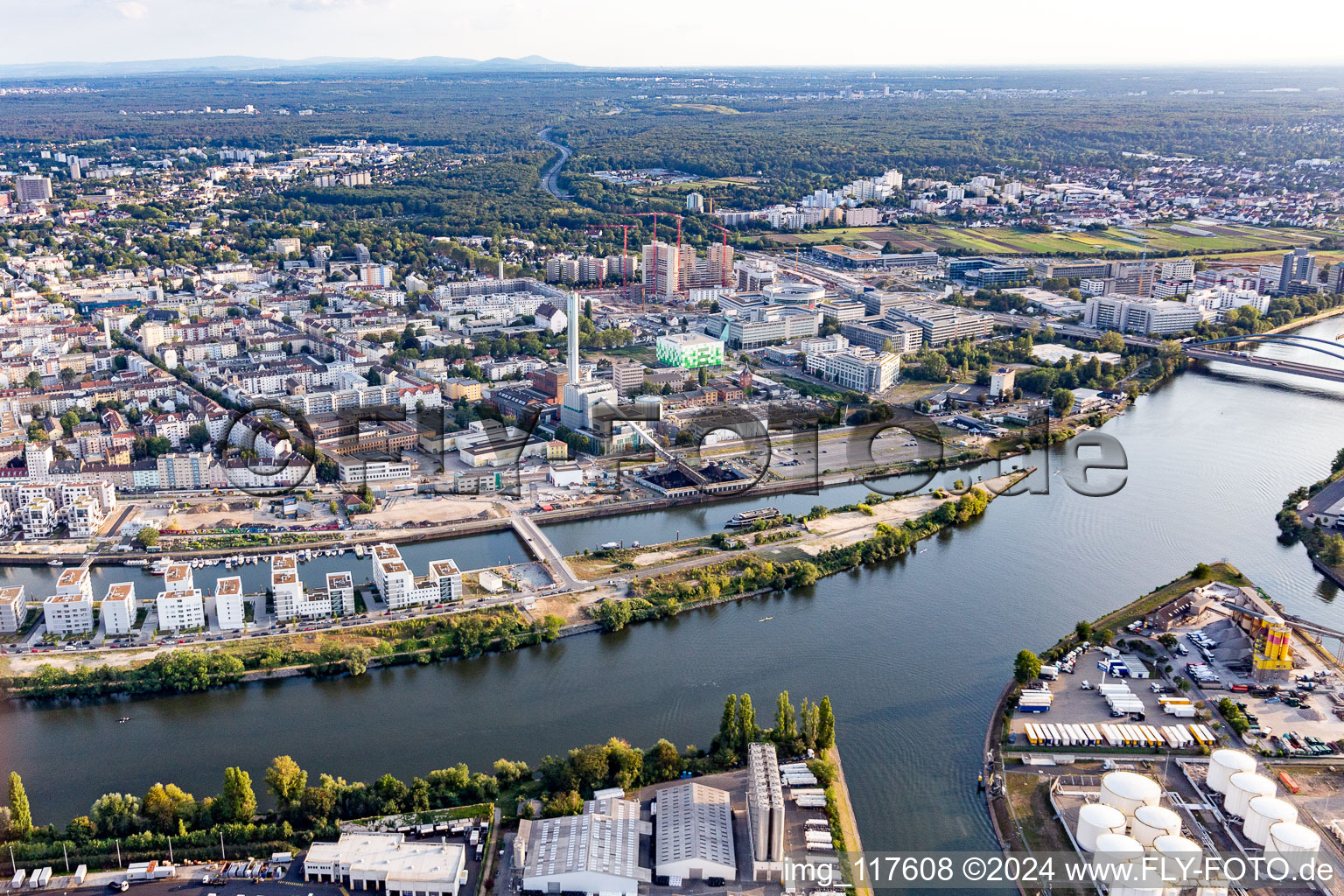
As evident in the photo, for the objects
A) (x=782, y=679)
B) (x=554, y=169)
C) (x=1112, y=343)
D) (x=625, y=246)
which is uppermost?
(x=554, y=169)

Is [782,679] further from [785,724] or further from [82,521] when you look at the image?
[82,521]

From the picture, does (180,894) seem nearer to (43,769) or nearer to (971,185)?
(43,769)

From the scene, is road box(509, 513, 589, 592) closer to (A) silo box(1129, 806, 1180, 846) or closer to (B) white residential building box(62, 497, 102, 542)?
(B) white residential building box(62, 497, 102, 542)

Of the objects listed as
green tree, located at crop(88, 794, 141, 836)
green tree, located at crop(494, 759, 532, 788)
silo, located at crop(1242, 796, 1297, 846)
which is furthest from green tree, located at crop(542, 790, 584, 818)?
silo, located at crop(1242, 796, 1297, 846)

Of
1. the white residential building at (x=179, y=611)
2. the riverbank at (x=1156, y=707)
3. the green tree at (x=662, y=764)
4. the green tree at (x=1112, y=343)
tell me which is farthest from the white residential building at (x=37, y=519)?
the green tree at (x=1112, y=343)

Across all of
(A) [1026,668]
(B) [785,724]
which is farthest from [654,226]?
(B) [785,724]
